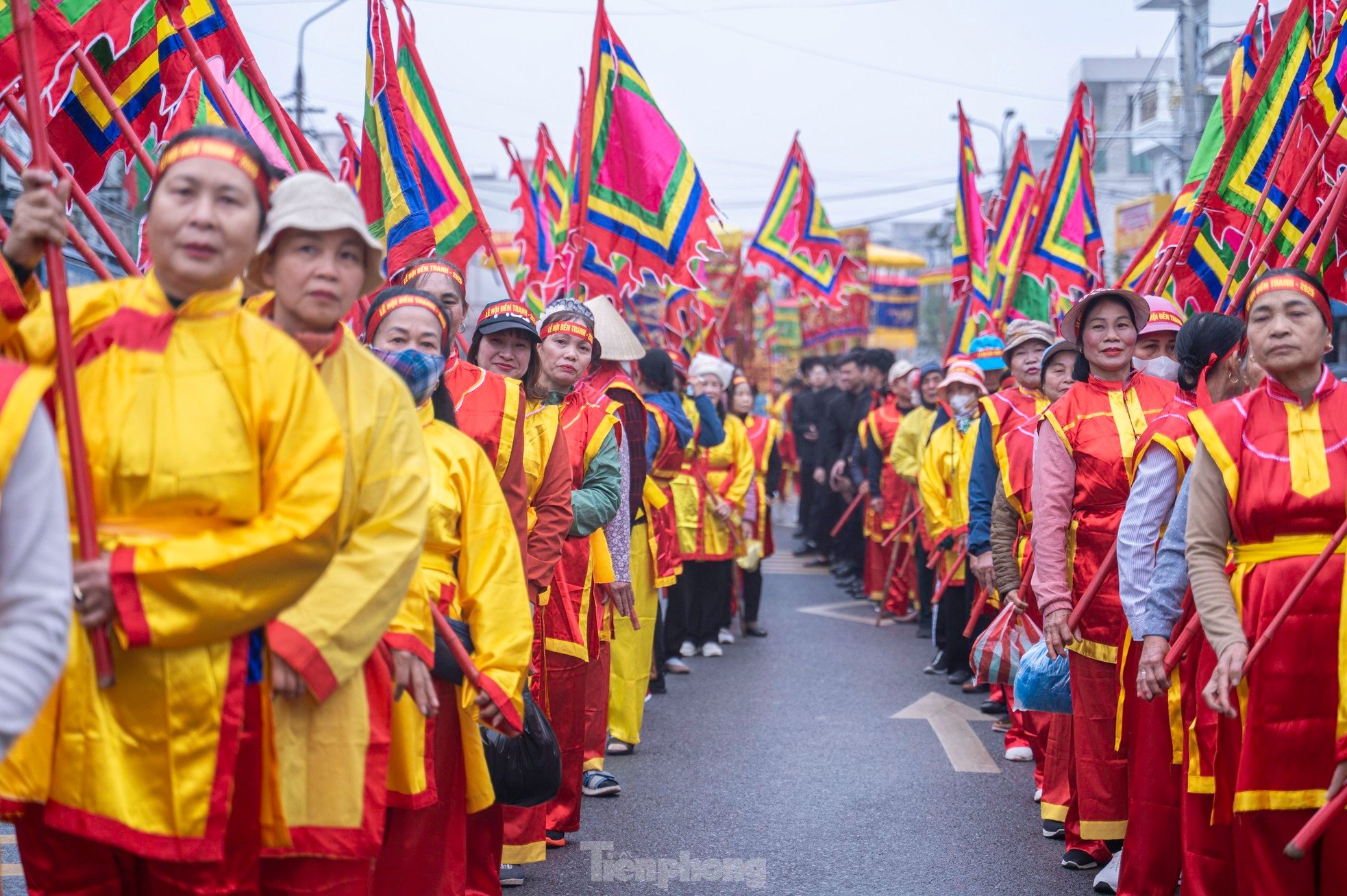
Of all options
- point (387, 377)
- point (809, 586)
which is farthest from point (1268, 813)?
point (809, 586)

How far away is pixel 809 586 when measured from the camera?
1576 cm

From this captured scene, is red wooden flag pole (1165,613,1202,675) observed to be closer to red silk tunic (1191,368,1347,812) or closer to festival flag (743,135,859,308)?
red silk tunic (1191,368,1347,812)

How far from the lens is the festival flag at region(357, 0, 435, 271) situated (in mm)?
6719

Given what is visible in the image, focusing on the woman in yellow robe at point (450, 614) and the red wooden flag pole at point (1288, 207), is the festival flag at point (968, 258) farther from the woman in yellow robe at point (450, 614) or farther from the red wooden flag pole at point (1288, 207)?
the woman in yellow robe at point (450, 614)

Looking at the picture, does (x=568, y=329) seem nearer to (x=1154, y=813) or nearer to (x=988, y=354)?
(x=1154, y=813)

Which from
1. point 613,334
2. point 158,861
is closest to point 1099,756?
point 613,334

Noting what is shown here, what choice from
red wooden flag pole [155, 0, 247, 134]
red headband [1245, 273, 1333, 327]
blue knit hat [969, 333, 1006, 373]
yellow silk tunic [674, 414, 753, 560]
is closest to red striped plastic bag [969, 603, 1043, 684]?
red headband [1245, 273, 1333, 327]

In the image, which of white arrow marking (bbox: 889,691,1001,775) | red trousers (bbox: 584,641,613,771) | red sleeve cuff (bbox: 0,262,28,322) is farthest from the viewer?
white arrow marking (bbox: 889,691,1001,775)

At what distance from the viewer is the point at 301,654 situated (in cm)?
273

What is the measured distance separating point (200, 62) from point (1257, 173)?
4176mm

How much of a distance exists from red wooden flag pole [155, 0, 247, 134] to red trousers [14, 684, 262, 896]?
2.89m

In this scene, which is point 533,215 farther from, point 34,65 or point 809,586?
point 34,65

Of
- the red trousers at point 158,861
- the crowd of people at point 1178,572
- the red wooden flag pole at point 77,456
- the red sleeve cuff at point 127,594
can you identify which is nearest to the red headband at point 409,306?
the red wooden flag pole at point 77,456

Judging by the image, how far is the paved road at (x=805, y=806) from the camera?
17.9ft
